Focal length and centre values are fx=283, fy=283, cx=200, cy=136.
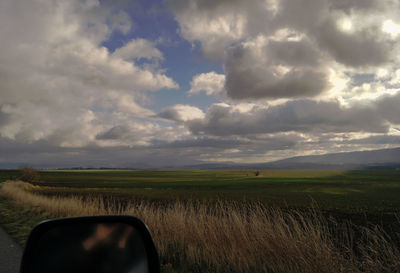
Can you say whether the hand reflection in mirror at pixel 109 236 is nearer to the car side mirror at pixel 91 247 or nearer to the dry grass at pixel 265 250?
the car side mirror at pixel 91 247

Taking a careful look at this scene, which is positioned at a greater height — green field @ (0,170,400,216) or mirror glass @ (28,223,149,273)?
mirror glass @ (28,223,149,273)

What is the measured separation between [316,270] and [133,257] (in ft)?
16.7

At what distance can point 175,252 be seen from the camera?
26.6ft

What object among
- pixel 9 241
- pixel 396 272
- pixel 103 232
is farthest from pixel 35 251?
pixel 9 241

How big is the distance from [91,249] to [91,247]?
16 millimetres

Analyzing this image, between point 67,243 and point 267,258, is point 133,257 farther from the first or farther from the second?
point 267,258

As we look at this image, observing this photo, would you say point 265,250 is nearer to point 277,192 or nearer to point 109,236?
point 109,236

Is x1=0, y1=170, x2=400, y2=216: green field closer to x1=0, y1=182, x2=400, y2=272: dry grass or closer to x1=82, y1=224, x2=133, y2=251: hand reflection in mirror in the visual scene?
x1=0, y1=182, x2=400, y2=272: dry grass

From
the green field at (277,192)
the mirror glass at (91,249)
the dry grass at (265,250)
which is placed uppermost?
the mirror glass at (91,249)

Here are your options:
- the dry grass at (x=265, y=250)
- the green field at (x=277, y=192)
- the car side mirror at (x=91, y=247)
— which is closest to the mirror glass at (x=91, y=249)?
the car side mirror at (x=91, y=247)

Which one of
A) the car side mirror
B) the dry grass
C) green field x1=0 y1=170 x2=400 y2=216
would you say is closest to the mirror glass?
the car side mirror

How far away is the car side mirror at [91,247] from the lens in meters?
1.73

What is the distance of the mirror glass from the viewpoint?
175 cm

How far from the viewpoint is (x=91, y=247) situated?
1.89 meters
